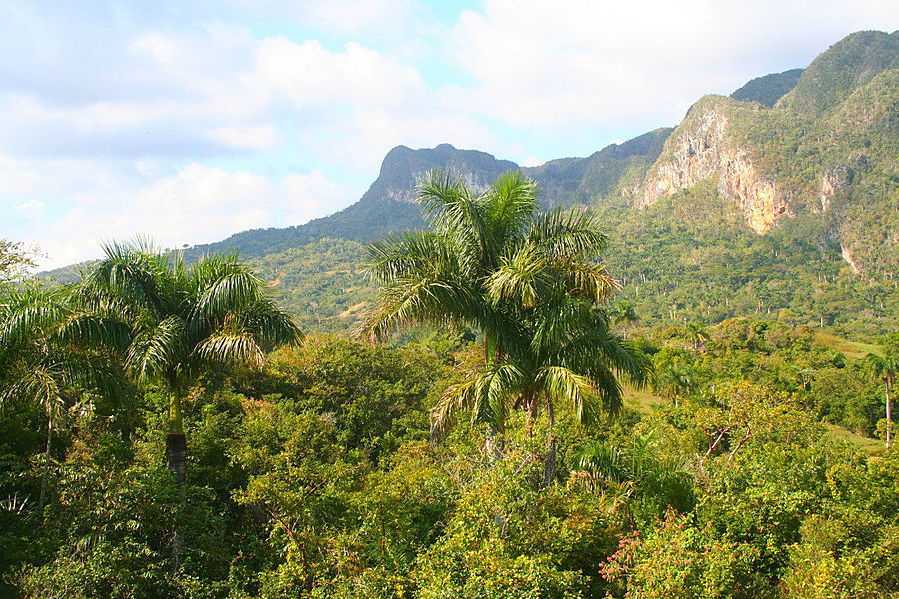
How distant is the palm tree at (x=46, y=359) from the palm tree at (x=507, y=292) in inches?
149

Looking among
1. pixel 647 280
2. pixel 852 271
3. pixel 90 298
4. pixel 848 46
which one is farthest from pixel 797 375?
pixel 848 46

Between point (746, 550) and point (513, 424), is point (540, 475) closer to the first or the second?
point (513, 424)

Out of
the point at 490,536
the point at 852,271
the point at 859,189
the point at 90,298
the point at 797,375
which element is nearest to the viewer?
the point at 490,536

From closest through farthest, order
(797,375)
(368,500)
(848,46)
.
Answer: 1. (368,500)
2. (797,375)
3. (848,46)

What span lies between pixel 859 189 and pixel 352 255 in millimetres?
125735

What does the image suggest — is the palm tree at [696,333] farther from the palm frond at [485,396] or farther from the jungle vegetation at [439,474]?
the palm frond at [485,396]

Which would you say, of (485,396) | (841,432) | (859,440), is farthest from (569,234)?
(841,432)

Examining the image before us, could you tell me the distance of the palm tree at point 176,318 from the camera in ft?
24.3

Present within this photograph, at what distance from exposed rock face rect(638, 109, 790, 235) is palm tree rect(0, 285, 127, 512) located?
169m

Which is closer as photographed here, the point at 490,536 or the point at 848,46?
the point at 490,536

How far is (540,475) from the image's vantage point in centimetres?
663

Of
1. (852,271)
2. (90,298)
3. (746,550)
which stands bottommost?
(852,271)

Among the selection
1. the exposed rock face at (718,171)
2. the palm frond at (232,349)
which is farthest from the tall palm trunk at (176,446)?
the exposed rock face at (718,171)

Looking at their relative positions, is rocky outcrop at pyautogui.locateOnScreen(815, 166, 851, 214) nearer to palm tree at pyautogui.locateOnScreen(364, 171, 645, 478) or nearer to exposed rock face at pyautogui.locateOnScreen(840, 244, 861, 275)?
exposed rock face at pyautogui.locateOnScreen(840, 244, 861, 275)
